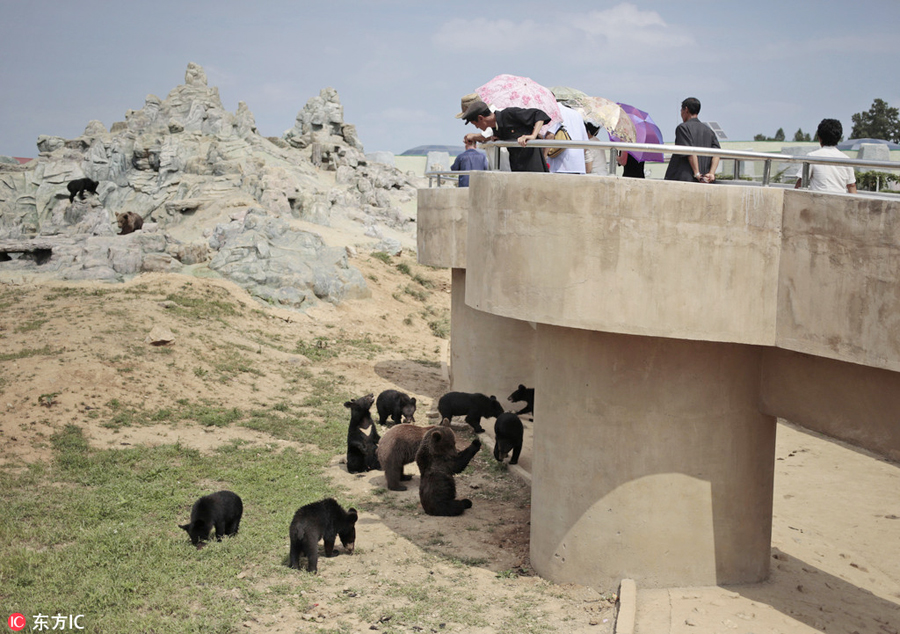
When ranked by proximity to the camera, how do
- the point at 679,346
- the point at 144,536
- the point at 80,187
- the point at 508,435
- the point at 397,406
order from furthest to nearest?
the point at 80,187 < the point at 397,406 < the point at 508,435 < the point at 144,536 < the point at 679,346

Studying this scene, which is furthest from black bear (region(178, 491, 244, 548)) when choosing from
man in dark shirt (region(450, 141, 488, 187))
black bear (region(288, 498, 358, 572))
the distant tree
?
the distant tree

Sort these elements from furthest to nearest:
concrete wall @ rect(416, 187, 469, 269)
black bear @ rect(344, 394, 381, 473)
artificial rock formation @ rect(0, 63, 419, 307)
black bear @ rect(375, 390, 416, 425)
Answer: artificial rock formation @ rect(0, 63, 419, 307), concrete wall @ rect(416, 187, 469, 269), black bear @ rect(375, 390, 416, 425), black bear @ rect(344, 394, 381, 473)

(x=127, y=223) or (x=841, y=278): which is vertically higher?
(x=127, y=223)

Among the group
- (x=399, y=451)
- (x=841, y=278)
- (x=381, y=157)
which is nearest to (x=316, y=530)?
(x=399, y=451)

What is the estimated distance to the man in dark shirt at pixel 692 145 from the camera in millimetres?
6367

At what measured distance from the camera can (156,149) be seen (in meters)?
34.7

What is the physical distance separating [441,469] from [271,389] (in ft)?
20.5

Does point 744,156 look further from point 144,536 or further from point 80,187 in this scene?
point 80,187

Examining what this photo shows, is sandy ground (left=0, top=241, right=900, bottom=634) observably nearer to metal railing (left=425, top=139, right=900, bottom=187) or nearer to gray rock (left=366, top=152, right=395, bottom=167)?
metal railing (left=425, top=139, right=900, bottom=187)

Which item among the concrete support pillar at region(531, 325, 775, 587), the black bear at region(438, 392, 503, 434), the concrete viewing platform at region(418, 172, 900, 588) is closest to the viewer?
the concrete viewing platform at region(418, 172, 900, 588)

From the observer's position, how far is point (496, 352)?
13.3m

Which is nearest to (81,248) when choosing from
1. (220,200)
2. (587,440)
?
(220,200)

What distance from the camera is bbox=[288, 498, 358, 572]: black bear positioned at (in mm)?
6684

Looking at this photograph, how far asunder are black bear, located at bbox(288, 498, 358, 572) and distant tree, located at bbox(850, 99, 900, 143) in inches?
1319
